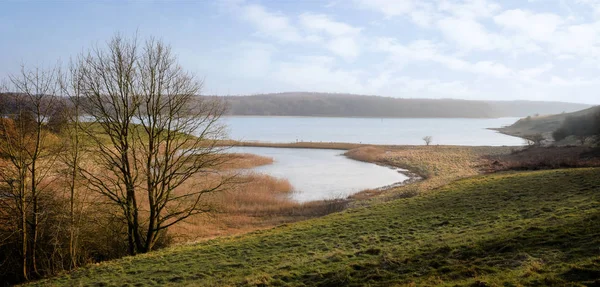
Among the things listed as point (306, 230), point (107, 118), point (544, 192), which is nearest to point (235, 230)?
point (306, 230)

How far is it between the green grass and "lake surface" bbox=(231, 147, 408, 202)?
502 inches

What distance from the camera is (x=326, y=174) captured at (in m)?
40.8

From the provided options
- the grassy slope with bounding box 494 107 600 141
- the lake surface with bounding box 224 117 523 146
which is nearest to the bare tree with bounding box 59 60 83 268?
the lake surface with bounding box 224 117 523 146

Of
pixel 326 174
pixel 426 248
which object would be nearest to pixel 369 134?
pixel 326 174

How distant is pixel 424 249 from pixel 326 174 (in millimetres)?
31203

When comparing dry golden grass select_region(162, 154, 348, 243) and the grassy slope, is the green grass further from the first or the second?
the grassy slope

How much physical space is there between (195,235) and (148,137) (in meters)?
5.66

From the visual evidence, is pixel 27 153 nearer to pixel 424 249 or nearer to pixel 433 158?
pixel 424 249

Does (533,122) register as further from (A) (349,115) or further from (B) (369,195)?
(B) (369,195)

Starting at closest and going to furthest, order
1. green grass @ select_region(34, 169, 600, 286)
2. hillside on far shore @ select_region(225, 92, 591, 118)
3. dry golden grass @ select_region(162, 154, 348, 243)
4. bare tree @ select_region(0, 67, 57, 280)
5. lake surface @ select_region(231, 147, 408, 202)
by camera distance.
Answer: green grass @ select_region(34, 169, 600, 286), bare tree @ select_region(0, 67, 57, 280), dry golden grass @ select_region(162, 154, 348, 243), lake surface @ select_region(231, 147, 408, 202), hillside on far shore @ select_region(225, 92, 591, 118)

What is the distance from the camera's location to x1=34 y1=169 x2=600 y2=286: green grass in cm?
716

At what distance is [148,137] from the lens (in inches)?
679

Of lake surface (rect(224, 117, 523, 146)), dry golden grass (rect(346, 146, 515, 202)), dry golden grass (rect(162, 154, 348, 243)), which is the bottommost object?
dry golden grass (rect(162, 154, 348, 243))

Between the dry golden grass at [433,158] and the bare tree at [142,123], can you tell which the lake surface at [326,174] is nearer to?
Result: the dry golden grass at [433,158]
